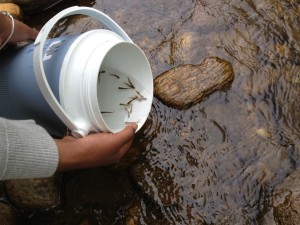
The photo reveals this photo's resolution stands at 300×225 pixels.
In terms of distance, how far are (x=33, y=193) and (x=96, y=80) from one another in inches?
31.7

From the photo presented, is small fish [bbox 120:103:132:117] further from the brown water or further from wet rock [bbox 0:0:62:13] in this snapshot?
wet rock [bbox 0:0:62:13]

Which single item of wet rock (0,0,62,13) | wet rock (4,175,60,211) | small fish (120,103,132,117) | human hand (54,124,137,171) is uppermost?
wet rock (0,0,62,13)

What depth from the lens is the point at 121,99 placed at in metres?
1.95

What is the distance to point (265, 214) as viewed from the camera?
1813 millimetres

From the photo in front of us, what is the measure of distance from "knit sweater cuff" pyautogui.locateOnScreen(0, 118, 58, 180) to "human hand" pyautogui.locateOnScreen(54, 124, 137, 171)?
6 centimetres

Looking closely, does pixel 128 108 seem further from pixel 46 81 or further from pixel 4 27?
pixel 4 27

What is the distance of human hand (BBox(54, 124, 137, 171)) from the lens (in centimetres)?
148

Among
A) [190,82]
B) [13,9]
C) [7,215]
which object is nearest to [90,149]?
[7,215]

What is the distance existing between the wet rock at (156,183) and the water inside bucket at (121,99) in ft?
1.05

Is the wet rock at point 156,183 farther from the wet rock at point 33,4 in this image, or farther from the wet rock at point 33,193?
the wet rock at point 33,4

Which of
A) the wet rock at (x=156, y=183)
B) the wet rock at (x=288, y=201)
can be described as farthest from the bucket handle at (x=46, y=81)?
→ the wet rock at (x=288, y=201)

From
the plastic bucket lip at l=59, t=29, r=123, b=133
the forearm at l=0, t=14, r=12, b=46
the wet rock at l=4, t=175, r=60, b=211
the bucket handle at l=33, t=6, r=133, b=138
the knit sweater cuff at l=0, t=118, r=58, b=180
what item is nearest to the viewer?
the knit sweater cuff at l=0, t=118, r=58, b=180

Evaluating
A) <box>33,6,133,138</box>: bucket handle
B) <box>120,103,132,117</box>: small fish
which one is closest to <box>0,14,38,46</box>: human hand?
<box>33,6,133,138</box>: bucket handle

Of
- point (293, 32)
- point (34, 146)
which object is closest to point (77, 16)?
point (293, 32)
